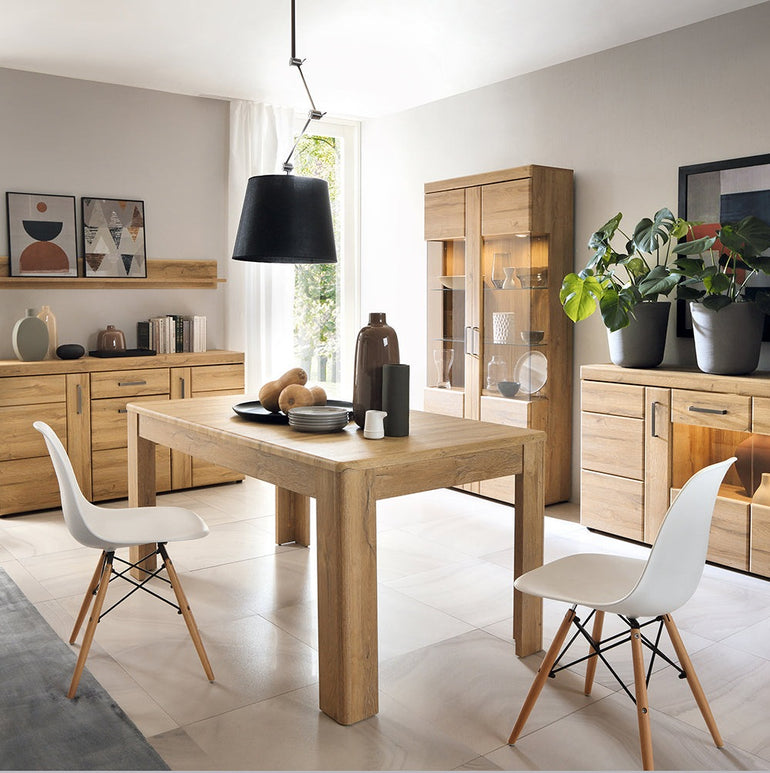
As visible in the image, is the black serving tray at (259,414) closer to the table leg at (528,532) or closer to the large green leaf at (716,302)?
the table leg at (528,532)

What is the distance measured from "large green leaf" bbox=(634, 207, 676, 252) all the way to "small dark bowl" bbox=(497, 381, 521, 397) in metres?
1.15

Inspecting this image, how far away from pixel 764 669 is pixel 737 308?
1.67 meters

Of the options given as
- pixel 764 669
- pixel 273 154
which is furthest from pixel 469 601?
pixel 273 154

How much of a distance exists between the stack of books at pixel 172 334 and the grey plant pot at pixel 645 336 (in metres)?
2.79

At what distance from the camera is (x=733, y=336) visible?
3.81 m

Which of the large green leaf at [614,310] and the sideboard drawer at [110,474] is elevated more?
the large green leaf at [614,310]

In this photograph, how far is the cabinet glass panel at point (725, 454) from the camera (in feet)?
12.4

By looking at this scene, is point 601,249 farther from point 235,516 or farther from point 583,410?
point 235,516

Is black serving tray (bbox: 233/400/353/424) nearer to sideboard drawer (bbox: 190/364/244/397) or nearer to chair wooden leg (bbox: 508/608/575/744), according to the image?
chair wooden leg (bbox: 508/608/575/744)

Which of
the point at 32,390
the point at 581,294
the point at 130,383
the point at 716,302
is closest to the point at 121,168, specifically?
the point at 130,383

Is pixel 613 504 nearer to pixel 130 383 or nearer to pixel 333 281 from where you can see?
pixel 130 383

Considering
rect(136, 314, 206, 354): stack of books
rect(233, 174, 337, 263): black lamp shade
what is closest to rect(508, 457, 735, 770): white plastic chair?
rect(233, 174, 337, 263): black lamp shade

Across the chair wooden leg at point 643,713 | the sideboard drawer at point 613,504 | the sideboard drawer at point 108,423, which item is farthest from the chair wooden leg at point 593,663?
the sideboard drawer at point 108,423

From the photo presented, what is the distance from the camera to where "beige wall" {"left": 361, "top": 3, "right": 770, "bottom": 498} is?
4.12 m
